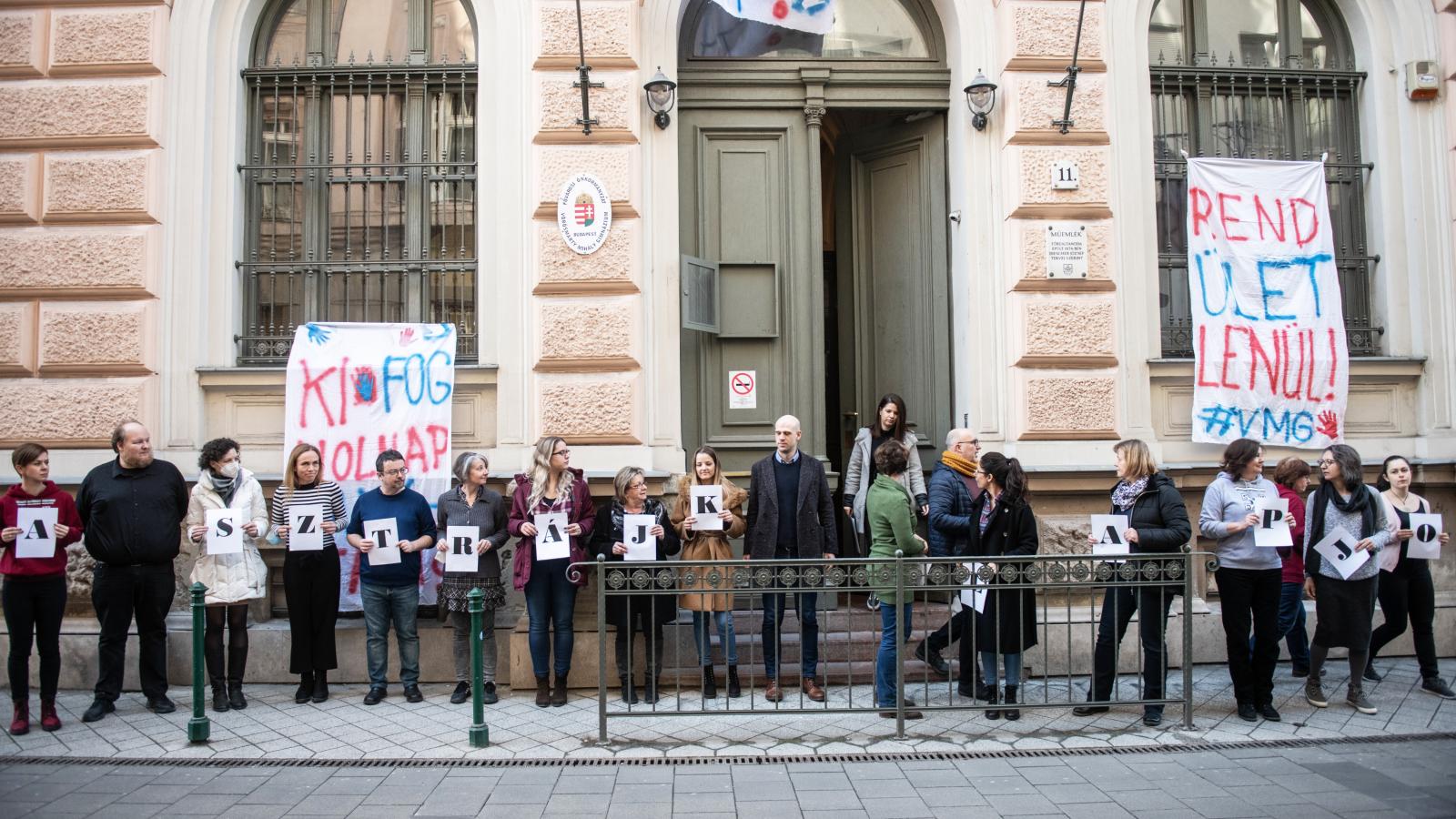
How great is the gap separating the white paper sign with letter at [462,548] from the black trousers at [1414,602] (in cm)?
660

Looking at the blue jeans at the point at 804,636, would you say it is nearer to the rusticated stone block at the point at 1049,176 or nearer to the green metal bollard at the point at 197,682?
the green metal bollard at the point at 197,682

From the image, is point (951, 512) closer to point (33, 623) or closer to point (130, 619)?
point (130, 619)

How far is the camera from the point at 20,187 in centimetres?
891

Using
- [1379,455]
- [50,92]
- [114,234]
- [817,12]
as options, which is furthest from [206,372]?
[1379,455]

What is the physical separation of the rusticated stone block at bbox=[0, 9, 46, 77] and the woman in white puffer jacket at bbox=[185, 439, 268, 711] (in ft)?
12.6

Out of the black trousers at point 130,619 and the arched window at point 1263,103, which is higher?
the arched window at point 1263,103

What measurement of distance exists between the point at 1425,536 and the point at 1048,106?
4.40m

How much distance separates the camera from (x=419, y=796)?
18.9 ft

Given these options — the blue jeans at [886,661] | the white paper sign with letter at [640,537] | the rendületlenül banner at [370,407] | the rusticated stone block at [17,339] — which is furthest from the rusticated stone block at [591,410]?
the rusticated stone block at [17,339]

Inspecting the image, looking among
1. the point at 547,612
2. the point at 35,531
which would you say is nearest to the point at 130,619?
the point at 35,531

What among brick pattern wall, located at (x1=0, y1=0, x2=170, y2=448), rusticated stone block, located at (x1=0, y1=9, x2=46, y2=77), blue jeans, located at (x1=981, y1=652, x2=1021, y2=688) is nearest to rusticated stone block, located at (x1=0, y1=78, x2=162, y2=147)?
brick pattern wall, located at (x1=0, y1=0, x2=170, y2=448)

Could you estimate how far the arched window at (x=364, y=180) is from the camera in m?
9.34

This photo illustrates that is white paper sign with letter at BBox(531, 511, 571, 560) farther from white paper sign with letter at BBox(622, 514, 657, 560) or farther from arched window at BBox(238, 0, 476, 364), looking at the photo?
arched window at BBox(238, 0, 476, 364)

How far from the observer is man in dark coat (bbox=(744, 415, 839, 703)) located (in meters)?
7.70
